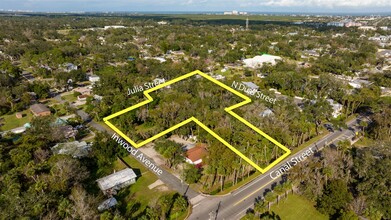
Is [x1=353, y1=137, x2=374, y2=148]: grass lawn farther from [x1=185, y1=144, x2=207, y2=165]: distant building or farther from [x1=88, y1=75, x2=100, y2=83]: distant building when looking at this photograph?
[x1=88, y1=75, x2=100, y2=83]: distant building

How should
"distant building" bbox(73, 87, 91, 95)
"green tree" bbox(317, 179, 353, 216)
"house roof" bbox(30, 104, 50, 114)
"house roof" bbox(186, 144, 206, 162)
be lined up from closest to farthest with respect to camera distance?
"green tree" bbox(317, 179, 353, 216) < "house roof" bbox(186, 144, 206, 162) < "house roof" bbox(30, 104, 50, 114) < "distant building" bbox(73, 87, 91, 95)

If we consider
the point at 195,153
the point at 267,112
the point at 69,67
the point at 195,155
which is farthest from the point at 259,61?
the point at 195,155

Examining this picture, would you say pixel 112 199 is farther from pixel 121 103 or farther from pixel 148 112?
pixel 121 103

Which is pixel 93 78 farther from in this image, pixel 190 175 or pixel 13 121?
pixel 190 175

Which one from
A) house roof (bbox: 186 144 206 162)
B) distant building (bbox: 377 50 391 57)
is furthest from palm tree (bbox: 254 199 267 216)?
distant building (bbox: 377 50 391 57)

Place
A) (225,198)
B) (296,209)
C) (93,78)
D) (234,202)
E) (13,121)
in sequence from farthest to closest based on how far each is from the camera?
(93,78) → (13,121) → (225,198) → (234,202) → (296,209)

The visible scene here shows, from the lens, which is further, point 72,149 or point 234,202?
point 72,149

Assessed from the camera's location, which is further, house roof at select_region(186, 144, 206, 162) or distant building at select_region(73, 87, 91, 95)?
distant building at select_region(73, 87, 91, 95)
